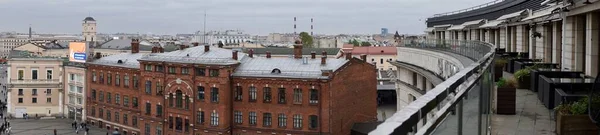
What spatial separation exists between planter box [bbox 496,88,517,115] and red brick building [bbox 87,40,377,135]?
90.1ft

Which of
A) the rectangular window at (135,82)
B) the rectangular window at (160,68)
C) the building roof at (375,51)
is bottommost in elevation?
the rectangular window at (135,82)

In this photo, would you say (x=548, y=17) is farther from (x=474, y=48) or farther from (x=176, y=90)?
(x=176, y=90)

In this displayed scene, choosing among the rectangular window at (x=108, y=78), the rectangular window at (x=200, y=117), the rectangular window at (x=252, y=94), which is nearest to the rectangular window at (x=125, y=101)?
the rectangular window at (x=108, y=78)

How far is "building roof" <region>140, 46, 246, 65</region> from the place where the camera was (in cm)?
4353

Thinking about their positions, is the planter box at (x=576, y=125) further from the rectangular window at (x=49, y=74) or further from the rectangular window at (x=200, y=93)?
the rectangular window at (x=49, y=74)

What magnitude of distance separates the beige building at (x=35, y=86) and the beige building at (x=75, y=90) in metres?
0.96

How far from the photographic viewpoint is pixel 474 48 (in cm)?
1831

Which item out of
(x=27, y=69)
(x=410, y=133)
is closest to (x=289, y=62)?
(x=27, y=69)

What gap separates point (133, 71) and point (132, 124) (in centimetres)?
490

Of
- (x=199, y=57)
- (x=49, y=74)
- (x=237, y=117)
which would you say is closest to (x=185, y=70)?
(x=199, y=57)

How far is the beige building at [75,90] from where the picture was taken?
6512 centimetres

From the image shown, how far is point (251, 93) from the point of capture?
142 ft

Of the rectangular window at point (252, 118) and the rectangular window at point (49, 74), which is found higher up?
the rectangular window at point (49, 74)

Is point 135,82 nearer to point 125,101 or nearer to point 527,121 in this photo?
point 125,101
